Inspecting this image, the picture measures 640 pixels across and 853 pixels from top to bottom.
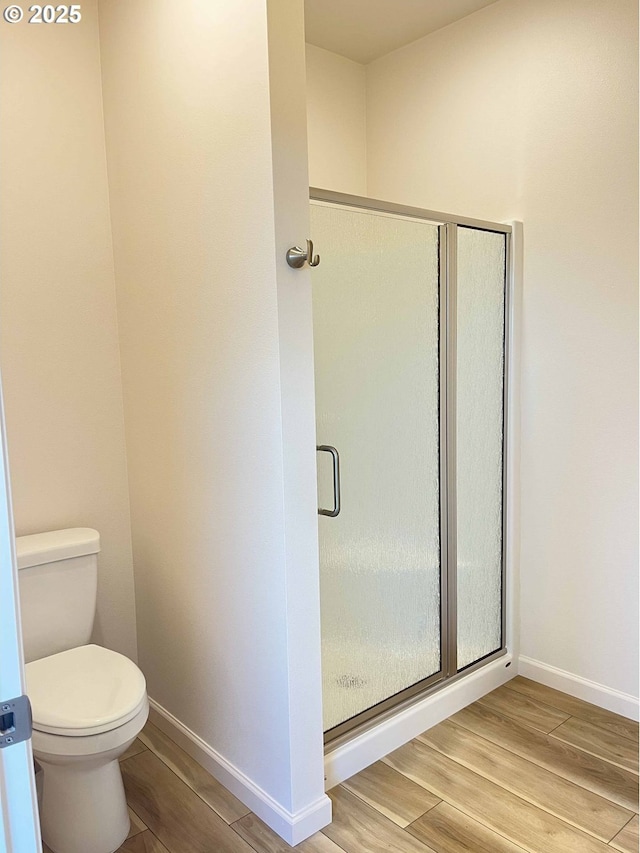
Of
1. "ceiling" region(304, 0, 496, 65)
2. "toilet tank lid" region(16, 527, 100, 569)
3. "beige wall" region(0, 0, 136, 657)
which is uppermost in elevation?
"ceiling" region(304, 0, 496, 65)

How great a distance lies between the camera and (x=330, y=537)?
7.11 feet

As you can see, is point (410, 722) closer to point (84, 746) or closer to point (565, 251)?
point (84, 746)

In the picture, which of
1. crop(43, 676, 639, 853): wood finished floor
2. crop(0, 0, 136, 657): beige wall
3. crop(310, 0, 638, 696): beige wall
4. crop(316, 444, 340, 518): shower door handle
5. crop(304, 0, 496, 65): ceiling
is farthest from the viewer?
crop(304, 0, 496, 65): ceiling

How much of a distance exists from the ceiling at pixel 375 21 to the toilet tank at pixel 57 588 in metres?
2.20

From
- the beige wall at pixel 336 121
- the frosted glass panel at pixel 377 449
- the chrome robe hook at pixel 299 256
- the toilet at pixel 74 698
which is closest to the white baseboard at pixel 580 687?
the frosted glass panel at pixel 377 449

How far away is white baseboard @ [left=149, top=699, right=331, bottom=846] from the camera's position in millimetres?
1904

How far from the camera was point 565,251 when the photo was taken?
8.28 ft

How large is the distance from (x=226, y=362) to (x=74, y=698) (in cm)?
104

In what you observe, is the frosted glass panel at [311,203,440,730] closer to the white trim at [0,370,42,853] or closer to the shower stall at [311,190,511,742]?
the shower stall at [311,190,511,742]

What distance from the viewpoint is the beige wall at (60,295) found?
7.34ft

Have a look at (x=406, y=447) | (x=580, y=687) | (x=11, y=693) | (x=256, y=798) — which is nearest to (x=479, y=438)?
(x=406, y=447)

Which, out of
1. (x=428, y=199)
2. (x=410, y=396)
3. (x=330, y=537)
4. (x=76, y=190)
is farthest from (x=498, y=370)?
(x=76, y=190)

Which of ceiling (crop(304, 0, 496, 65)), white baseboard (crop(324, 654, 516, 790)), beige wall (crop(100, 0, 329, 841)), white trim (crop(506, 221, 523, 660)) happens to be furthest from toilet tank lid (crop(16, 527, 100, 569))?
ceiling (crop(304, 0, 496, 65))

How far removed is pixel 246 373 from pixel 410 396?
0.73 metres
